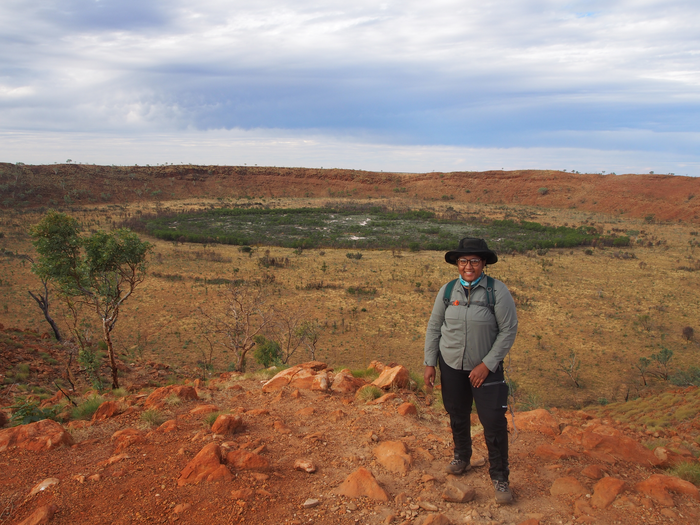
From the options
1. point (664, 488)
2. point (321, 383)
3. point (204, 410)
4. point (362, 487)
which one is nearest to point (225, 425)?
point (204, 410)

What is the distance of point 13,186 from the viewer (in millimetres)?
38469

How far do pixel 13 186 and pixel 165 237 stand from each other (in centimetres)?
2553

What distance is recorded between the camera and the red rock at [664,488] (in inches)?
103

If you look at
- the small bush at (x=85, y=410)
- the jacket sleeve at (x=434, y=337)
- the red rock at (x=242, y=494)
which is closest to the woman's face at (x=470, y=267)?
the jacket sleeve at (x=434, y=337)

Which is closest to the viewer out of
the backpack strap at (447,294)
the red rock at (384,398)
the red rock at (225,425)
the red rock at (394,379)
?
the backpack strap at (447,294)

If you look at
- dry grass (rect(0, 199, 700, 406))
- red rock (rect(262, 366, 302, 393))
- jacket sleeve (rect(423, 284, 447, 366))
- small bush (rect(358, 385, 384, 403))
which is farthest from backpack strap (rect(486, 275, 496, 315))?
dry grass (rect(0, 199, 700, 406))

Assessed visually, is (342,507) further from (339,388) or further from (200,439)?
(339,388)

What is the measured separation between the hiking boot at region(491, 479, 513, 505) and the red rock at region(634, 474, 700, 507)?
0.90m

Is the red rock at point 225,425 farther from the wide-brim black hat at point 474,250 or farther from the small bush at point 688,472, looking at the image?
the small bush at point 688,472

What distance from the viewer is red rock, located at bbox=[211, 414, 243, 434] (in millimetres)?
3822

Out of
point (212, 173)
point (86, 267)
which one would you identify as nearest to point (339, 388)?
point (86, 267)

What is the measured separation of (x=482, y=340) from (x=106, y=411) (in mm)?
4186

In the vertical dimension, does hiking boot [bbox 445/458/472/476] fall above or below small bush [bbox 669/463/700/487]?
above

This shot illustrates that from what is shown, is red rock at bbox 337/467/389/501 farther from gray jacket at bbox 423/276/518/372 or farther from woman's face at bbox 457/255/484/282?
woman's face at bbox 457/255/484/282
